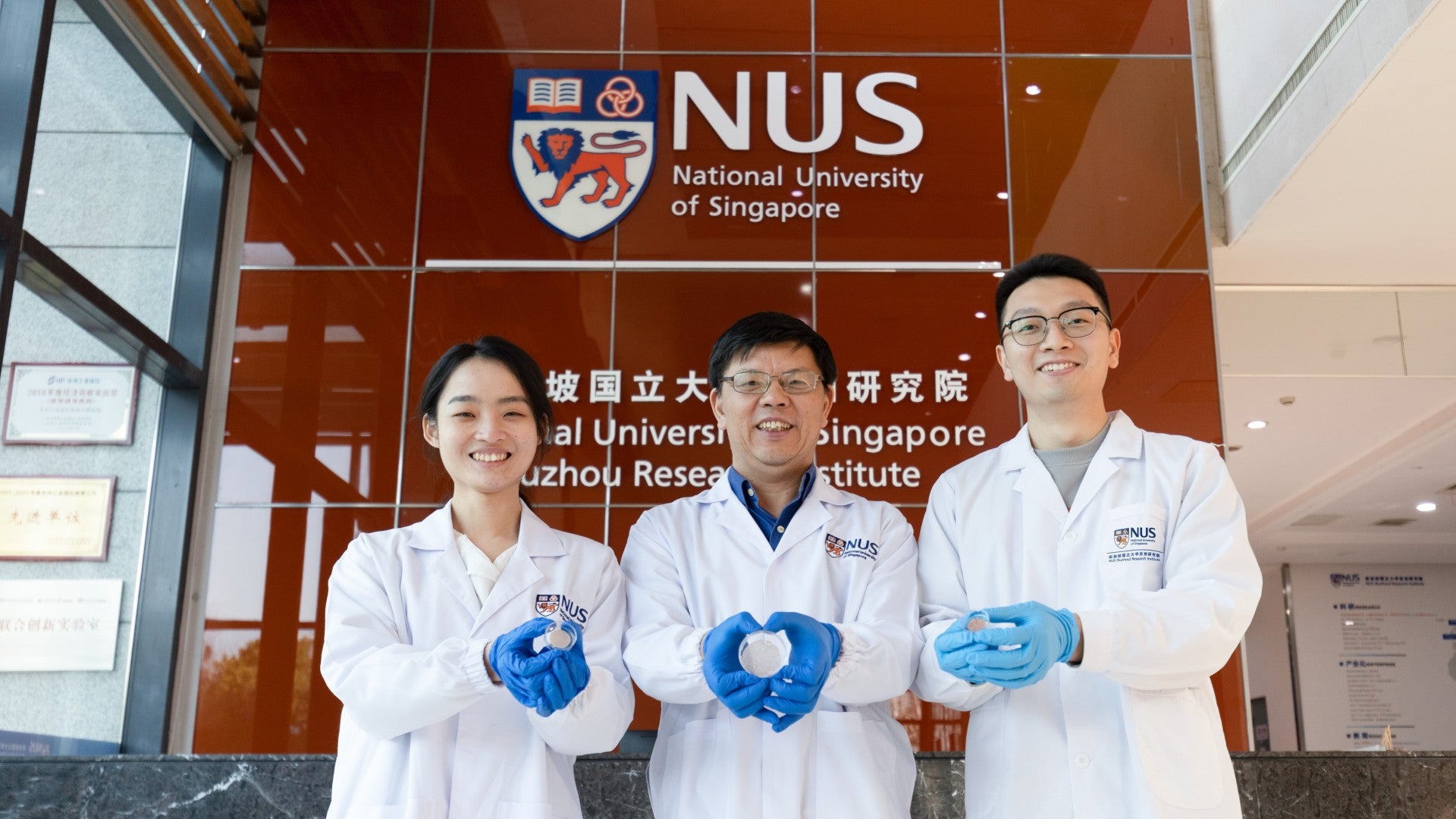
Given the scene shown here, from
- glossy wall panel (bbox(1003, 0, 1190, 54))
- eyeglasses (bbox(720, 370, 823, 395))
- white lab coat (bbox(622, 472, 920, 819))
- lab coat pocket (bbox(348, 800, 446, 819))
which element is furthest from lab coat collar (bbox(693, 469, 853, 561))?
glossy wall panel (bbox(1003, 0, 1190, 54))

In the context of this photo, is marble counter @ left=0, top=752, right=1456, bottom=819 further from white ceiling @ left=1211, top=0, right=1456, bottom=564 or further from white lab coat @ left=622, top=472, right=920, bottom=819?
white ceiling @ left=1211, top=0, right=1456, bottom=564

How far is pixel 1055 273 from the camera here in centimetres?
228

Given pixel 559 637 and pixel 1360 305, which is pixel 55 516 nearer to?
pixel 559 637

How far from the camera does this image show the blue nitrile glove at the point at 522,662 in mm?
1793

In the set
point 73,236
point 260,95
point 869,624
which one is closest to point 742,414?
point 869,624

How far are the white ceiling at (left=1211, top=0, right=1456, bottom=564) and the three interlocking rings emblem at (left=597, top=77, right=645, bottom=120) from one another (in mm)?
2348

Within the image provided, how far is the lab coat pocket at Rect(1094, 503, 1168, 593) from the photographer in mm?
2027

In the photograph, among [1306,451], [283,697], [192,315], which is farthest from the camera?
[1306,451]

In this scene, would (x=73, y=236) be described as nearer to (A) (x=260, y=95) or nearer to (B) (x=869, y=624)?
(A) (x=260, y=95)

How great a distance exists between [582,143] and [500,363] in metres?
2.24

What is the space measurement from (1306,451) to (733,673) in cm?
695

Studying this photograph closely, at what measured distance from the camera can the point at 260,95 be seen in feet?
14.4

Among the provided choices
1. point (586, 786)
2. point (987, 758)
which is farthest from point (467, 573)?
point (987, 758)

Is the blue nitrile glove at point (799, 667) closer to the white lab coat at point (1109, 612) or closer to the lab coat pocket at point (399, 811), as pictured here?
the white lab coat at point (1109, 612)
